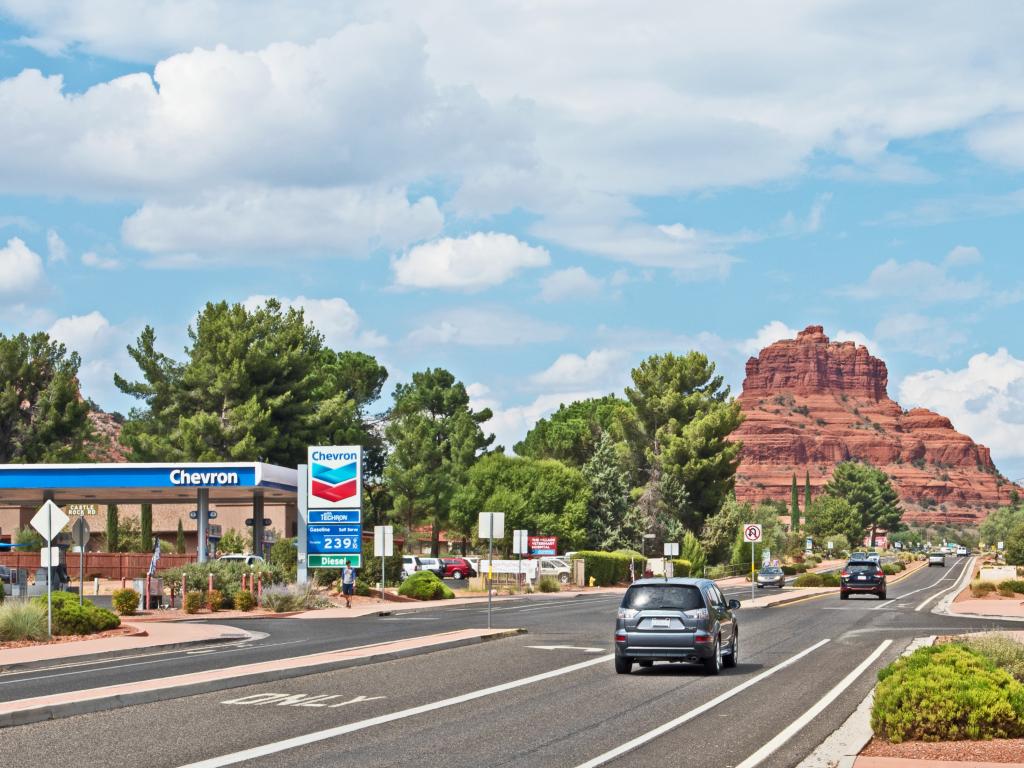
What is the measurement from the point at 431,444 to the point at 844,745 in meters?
81.7

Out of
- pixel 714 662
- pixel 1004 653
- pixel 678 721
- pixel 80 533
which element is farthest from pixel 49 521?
pixel 1004 653

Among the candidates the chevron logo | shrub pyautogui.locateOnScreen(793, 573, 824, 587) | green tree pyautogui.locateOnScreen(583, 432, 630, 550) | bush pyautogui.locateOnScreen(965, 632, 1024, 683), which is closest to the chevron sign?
the chevron logo

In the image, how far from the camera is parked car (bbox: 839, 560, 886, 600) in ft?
178

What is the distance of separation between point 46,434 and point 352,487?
44.5m

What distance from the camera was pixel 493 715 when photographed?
1616cm

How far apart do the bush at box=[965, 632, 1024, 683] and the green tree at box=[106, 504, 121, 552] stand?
61.8 metres

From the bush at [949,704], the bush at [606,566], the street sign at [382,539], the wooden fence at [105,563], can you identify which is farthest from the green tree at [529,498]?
the bush at [949,704]

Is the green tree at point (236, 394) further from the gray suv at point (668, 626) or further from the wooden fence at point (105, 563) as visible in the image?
the gray suv at point (668, 626)

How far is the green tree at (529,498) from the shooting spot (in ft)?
283

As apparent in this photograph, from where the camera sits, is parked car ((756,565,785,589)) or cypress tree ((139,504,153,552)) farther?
parked car ((756,565,785,589))

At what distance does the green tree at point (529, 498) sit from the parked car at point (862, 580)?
33655mm

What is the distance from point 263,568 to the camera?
46.0m

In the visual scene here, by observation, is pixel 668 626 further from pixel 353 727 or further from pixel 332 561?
pixel 332 561

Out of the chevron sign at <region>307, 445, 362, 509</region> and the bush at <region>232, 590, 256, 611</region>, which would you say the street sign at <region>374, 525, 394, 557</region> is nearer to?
the chevron sign at <region>307, 445, 362, 509</region>
